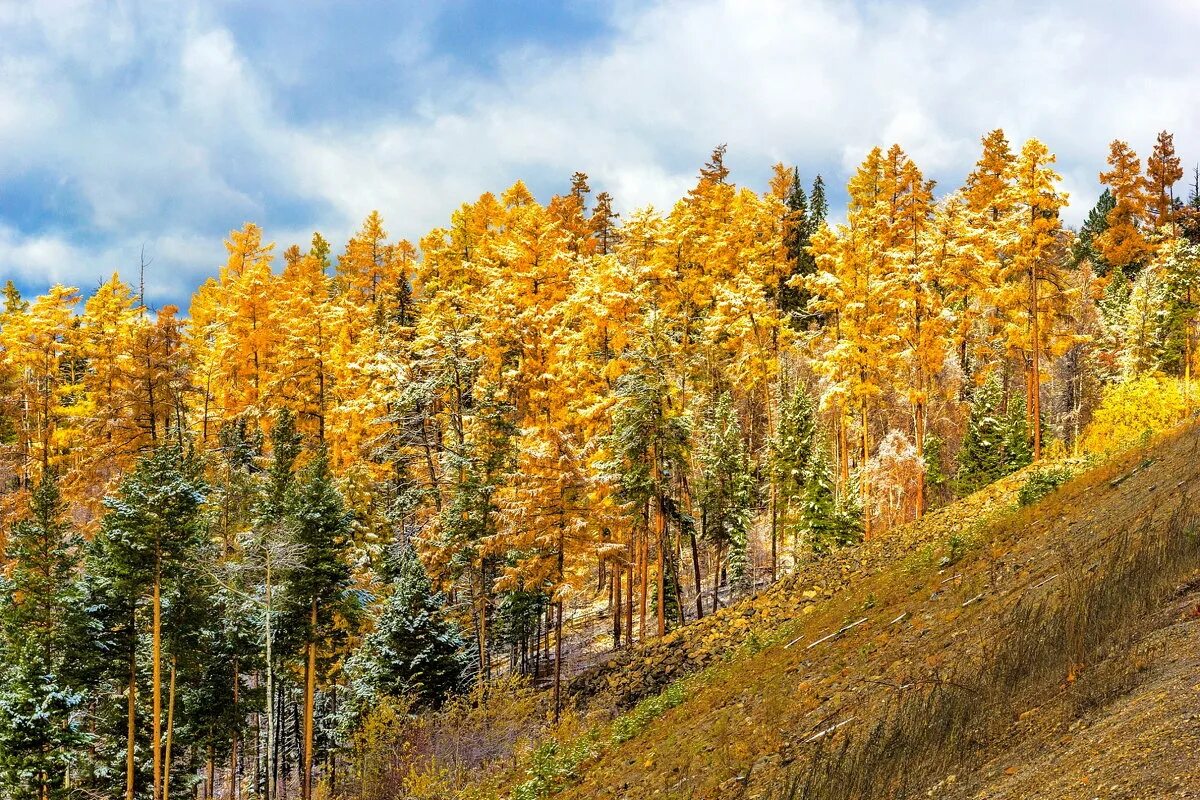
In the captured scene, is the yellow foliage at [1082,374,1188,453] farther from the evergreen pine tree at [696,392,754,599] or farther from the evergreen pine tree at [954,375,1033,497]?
the evergreen pine tree at [696,392,754,599]

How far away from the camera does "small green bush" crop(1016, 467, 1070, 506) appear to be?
20.3 meters

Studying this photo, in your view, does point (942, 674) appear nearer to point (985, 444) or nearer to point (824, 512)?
point (824, 512)

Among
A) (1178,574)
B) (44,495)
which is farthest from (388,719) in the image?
(1178,574)

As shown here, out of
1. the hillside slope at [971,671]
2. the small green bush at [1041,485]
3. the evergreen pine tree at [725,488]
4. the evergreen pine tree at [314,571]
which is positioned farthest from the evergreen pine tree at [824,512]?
the evergreen pine tree at [314,571]

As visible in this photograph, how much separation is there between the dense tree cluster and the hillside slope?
9.51 meters

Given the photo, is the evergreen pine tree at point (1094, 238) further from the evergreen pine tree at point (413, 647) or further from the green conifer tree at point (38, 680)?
the green conifer tree at point (38, 680)

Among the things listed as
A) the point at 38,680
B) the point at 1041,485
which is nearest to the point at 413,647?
the point at 38,680

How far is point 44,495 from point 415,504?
16.0 m

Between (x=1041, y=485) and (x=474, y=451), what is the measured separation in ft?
75.0

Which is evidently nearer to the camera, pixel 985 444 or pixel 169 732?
pixel 169 732

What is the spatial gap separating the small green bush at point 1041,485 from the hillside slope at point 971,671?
2.68 feet

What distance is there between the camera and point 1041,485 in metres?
20.7

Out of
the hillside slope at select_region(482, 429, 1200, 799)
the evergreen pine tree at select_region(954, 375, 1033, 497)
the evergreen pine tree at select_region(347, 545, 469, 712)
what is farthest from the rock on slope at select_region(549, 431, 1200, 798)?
the evergreen pine tree at select_region(954, 375, 1033, 497)

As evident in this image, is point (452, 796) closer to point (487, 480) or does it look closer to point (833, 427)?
point (487, 480)
